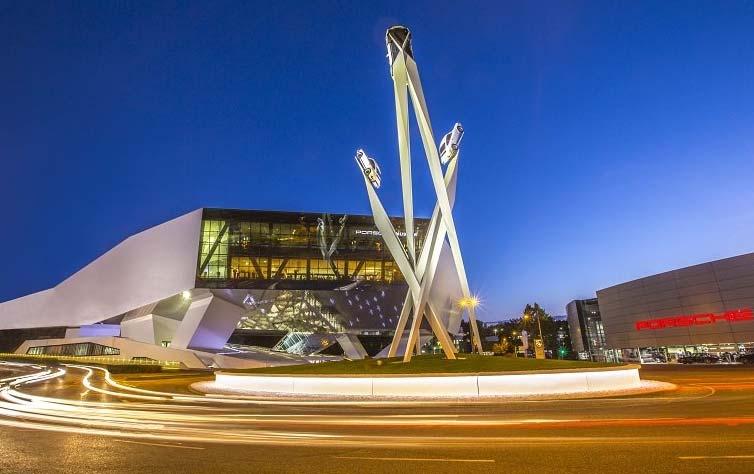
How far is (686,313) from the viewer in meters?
49.5

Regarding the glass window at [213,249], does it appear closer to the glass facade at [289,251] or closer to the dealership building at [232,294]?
the glass facade at [289,251]


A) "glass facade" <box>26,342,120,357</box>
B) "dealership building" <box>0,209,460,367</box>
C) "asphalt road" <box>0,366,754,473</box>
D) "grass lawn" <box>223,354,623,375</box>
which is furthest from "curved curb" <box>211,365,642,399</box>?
"glass facade" <box>26,342,120,357</box>

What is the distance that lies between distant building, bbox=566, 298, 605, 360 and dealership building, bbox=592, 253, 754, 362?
59.9ft

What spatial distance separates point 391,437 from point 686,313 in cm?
5285

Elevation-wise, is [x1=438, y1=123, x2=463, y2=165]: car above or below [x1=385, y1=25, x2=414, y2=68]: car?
below

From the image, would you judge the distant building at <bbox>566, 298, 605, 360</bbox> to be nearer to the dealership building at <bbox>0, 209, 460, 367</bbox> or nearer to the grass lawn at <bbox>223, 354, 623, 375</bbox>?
the dealership building at <bbox>0, 209, 460, 367</bbox>

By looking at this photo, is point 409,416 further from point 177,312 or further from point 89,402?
point 177,312

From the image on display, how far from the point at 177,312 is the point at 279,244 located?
1570 centimetres

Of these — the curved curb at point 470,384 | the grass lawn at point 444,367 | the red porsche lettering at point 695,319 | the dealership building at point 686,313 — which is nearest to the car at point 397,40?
the grass lawn at point 444,367

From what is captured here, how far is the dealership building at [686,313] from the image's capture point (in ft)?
146

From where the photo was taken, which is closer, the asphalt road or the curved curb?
the asphalt road

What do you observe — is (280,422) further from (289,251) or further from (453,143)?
(289,251)

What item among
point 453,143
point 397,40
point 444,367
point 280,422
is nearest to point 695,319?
point 453,143

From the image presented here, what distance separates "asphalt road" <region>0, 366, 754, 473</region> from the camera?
6.55 meters
